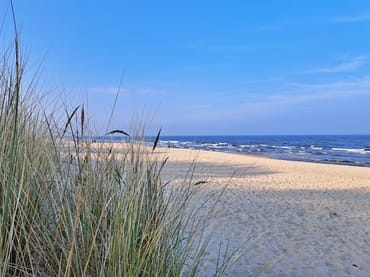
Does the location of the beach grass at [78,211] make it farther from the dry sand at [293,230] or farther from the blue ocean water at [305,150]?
the blue ocean water at [305,150]

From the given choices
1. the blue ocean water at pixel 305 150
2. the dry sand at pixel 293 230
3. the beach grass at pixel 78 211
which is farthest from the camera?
the blue ocean water at pixel 305 150

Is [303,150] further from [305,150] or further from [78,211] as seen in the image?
[78,211]

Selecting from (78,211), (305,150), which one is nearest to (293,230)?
(78,211)

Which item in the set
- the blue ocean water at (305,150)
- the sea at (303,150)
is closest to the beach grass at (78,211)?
the sea at (303,150)

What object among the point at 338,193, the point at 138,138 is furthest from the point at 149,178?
the point at 338,193

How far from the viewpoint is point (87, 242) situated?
1606 millimetres

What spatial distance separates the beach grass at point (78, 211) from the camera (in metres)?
1.50

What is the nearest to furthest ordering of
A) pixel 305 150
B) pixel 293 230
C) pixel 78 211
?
pixel 78 211 → pixel 293 230 → pixel 305 150

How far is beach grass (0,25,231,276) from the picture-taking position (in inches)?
59.1

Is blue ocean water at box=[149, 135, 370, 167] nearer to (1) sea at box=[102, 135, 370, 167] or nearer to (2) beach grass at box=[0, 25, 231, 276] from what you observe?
(1) sea at box=[102, 135, 370, 167]

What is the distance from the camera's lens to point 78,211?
4.10 feet

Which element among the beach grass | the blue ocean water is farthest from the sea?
the beach grass

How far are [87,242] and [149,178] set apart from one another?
64 cm

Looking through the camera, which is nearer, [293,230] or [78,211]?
[78,211]
